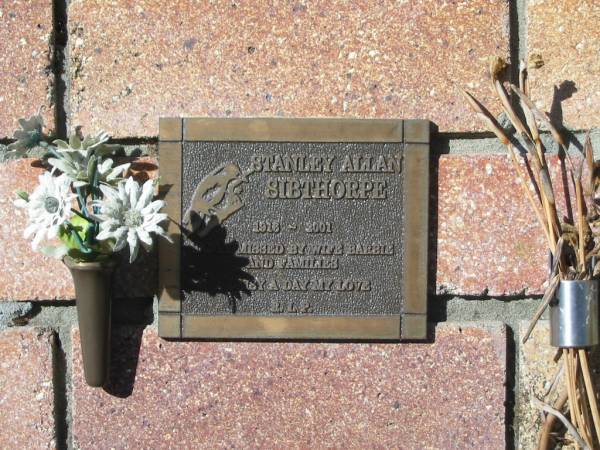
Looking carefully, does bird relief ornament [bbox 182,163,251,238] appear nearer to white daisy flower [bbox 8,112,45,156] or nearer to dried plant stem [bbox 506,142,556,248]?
white daisy flower [bbox 8,112,45,156]

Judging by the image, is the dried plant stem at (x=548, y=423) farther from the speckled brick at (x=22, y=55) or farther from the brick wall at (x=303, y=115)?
the speckled brick at (x=22, y=55)

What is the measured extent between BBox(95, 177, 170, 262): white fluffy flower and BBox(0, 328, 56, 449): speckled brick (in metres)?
0.35

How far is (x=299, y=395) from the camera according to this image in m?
1.31

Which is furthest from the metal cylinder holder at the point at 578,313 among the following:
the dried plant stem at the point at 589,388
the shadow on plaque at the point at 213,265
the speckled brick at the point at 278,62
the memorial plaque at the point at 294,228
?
the shadow on plaque at the point at 213,265

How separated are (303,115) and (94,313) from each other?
55cm

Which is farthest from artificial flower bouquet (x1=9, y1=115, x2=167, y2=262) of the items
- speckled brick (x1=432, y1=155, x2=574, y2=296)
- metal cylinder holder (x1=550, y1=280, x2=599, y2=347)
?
metal cylinder holder (x1=550, y1=280, x2=599, y2=347)

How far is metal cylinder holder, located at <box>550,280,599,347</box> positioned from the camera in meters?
1.18

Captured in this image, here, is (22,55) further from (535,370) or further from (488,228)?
(535,370)

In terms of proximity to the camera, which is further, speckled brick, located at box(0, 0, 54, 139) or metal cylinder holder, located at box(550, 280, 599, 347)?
speckled brick, located at box(0, 0, 54, 139)

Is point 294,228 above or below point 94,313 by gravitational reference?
above

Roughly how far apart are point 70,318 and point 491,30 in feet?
3.33

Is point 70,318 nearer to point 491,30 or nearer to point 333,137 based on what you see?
point 333,137

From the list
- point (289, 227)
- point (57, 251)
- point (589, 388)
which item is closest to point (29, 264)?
point (57, 251)

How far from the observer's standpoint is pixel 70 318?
1.34 m
